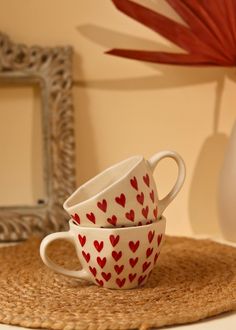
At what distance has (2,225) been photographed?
843 millimetres

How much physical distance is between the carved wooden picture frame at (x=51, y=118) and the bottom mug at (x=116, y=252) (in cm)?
26

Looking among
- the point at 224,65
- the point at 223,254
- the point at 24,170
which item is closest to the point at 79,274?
the point at 223,254

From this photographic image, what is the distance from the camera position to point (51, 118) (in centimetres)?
86

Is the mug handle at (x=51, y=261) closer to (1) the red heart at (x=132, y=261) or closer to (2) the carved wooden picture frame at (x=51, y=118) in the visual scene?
(1) the red heart at (x=132, y=261)

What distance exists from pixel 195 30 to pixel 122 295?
46 cm

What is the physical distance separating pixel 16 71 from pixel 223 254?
0.42m

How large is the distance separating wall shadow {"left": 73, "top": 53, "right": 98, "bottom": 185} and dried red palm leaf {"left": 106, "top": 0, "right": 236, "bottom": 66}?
75mm

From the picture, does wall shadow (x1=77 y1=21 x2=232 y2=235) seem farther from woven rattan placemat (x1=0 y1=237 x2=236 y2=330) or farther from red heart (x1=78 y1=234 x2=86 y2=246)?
red heart (x1=78 y1=234 x2=86 y2=246)

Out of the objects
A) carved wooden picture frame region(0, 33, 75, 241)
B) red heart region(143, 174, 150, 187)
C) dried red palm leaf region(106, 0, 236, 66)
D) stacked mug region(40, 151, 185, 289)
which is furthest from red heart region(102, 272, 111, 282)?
dried red palm leaf region(106, 0, 236, 66)

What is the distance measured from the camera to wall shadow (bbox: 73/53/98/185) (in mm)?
902

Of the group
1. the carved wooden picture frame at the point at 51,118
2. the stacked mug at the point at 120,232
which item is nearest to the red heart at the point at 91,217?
the stacked mug at the point at 120,232

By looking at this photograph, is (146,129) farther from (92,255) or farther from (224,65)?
(92,255)

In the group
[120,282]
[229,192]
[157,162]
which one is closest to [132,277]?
[120,282]

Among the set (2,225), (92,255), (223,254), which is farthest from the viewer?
A: (2,225)
